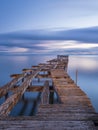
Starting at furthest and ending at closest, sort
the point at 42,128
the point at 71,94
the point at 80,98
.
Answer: the point at 71,94
the point at 80,98
the point at 42,128

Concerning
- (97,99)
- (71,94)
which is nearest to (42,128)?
(71,94)

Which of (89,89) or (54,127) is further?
(89,89)

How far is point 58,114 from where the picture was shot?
4.88 meters

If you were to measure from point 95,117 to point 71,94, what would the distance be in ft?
9.23

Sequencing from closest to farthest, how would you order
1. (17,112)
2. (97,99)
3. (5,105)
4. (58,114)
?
(58,114) < (5,105) < (17,112) < (97,99)

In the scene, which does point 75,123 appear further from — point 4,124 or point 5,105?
point 5,105

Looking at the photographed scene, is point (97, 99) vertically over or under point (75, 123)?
under

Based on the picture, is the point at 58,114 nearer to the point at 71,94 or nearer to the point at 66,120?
the point at 66,120

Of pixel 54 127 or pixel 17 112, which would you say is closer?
pixel 54 127

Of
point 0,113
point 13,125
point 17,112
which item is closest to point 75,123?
point 13,125

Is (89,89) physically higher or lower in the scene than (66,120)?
lower

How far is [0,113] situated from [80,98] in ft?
9.08

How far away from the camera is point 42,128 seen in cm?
392

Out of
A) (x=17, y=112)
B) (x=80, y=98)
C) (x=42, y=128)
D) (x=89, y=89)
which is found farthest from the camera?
(x=89, y=89)
